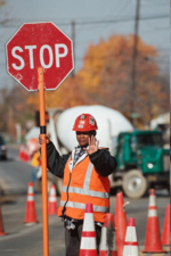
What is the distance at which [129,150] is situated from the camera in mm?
22125

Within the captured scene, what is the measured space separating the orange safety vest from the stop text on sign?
43.7 inches

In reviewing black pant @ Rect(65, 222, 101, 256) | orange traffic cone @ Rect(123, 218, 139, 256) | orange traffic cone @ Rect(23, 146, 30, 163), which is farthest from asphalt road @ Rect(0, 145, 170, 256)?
orange traffic cone @ Rect(23, 146, 30, 163)

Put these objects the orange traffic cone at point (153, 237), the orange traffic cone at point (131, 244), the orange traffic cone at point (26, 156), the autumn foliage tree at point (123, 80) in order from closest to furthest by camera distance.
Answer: the orange traffic cone at point (131, 244)
the orange traffic cone at point (153, 237)
the autumn foliage tree at point (123, 80)
the orange traffic cone at point (26, 156)

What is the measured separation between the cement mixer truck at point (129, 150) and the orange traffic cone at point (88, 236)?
47.6ft

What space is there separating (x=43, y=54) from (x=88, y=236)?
1904 millimetres

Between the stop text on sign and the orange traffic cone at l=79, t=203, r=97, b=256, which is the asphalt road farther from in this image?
the stop text on sign

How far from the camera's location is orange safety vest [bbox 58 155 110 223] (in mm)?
6570

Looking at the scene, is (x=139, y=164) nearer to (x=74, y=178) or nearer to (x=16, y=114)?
(x=74, y=178)

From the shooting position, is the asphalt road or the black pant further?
the asphalt road

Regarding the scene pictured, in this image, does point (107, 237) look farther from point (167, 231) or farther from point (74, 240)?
point (167, 231)

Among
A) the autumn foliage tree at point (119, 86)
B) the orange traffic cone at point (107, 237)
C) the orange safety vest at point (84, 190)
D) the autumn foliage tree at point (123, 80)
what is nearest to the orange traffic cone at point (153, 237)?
the orange traffic cone at point (107, 237)

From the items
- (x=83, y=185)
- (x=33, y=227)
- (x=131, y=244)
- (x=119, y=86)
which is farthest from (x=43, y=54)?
(x=119, y=86)

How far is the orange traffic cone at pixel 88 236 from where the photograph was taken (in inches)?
252

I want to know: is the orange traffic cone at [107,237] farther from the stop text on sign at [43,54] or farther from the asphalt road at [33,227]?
the asphalt road at [33,227]
